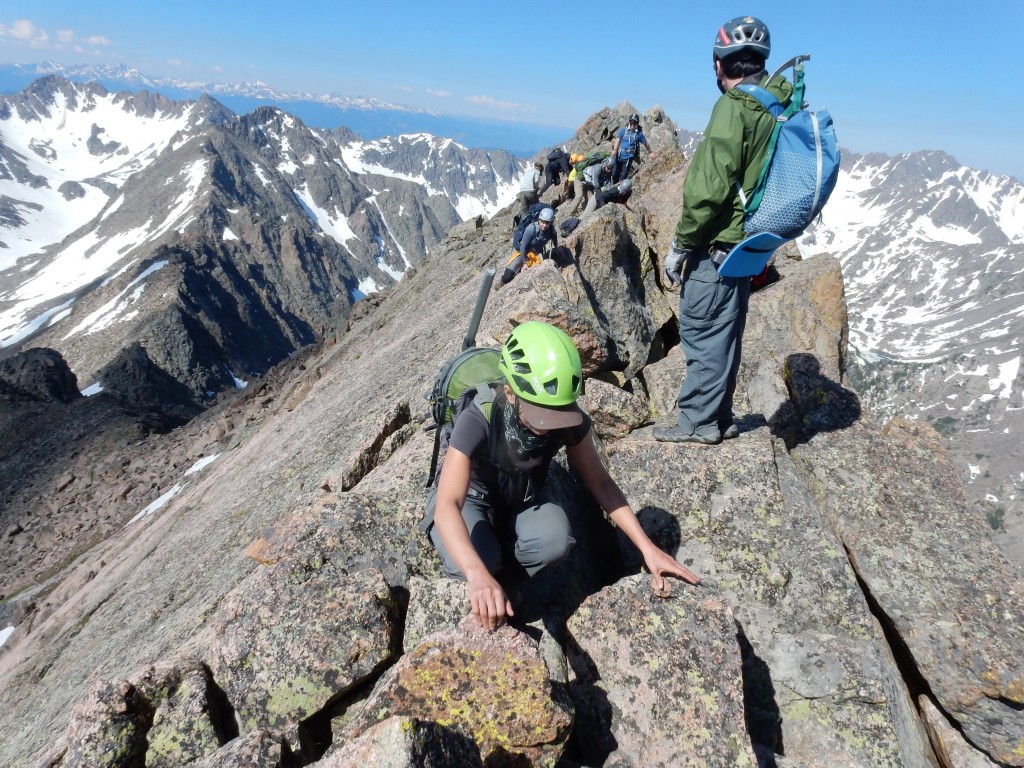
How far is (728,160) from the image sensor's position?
7754 mm

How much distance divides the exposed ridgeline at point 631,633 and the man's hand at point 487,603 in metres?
0.19

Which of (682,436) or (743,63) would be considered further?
(682,436)

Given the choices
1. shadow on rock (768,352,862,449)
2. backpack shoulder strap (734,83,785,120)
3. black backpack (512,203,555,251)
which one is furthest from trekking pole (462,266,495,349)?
black backpack (512,203,555,251)

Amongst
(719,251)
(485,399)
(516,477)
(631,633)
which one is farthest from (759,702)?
(719,251)

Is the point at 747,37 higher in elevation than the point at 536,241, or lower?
higher

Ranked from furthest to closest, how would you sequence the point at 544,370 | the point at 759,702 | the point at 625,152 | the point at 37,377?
1. the point at 37,377
2. the point at 625,152
3. the point at 759,702
4. the point at 544,370

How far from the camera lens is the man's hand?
19.0 ft

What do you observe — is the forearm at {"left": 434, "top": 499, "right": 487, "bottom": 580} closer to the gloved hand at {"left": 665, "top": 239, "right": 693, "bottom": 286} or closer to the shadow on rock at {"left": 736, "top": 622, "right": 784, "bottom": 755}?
the shadow on rock at {"left": 736, "top": 622, "right": 784, "bottom": 755}

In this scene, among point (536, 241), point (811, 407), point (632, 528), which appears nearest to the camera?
point (632, 528)

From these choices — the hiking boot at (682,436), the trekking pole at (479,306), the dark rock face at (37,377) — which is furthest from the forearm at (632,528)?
the dark rock face at (37,377)

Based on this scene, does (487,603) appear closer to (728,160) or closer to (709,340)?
(709,340)

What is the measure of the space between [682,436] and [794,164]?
14.1ft

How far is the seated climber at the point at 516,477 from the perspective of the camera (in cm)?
620

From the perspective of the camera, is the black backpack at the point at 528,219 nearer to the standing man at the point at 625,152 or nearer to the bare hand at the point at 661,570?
the standing man at the point at 625,152
